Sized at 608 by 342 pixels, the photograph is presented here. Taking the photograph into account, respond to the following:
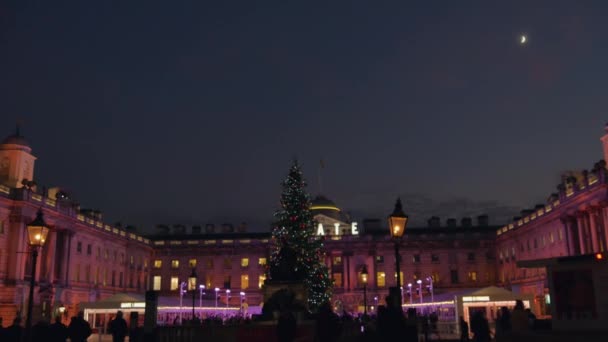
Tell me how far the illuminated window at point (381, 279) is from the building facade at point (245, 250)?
0.35 metres

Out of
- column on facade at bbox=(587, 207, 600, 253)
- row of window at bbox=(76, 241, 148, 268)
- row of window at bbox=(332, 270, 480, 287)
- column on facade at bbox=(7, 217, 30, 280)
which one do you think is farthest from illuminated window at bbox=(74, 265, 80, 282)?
column on facade at bbox=(587, 207, 600, 253)

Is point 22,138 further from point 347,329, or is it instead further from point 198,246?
point 347,329

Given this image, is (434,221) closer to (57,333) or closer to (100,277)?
(100,277)

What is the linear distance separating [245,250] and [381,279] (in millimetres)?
24967

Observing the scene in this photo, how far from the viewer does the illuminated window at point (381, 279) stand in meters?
110

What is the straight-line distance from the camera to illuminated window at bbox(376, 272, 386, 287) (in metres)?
110

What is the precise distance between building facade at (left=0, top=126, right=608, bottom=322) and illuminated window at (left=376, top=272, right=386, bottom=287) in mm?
354

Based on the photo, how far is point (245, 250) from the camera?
4434 inches

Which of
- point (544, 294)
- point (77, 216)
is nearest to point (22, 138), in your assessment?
point (77, 216)

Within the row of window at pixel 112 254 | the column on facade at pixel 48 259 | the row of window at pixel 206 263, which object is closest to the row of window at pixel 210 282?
the row of window at pixel 206 263

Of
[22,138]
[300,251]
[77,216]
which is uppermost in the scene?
[22,138]

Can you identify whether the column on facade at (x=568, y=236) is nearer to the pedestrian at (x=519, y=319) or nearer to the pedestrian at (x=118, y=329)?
the pedestrian at (x=519, y=319)

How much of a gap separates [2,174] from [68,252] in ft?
40.3

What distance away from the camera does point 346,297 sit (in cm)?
10925
